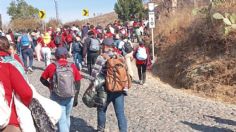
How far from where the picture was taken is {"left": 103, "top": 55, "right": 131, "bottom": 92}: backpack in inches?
271

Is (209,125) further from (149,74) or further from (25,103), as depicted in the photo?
(149,74)

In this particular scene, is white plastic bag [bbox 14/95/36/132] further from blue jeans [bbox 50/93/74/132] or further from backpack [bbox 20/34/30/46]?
backpack [bbox 20/34/30/46]

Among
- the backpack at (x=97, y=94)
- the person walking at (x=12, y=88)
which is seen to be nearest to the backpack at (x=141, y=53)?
the backpack at (x=97, y=94)

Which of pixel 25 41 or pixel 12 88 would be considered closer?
pixel 12 88

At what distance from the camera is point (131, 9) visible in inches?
1678

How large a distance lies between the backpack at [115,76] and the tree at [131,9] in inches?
1394

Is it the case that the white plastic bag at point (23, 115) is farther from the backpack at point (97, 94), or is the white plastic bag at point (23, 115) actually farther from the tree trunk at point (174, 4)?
the tree trunk at point (174, 4)

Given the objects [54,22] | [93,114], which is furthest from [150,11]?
[54,22]

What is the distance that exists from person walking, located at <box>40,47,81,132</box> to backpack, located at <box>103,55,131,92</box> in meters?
0.51

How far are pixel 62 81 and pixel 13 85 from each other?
2.14m

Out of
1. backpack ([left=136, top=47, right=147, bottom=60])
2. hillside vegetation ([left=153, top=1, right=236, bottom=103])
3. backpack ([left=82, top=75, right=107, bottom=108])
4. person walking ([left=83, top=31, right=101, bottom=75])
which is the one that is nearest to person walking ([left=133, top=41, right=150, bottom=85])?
backpack ([left=136, top=47, right=147, bottom=60])

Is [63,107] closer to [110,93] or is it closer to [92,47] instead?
[110,93]

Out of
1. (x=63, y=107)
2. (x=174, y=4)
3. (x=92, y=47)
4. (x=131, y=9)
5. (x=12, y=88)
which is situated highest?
(x=174, y=4)

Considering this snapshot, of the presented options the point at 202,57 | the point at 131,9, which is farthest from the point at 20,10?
the point at 202,57
